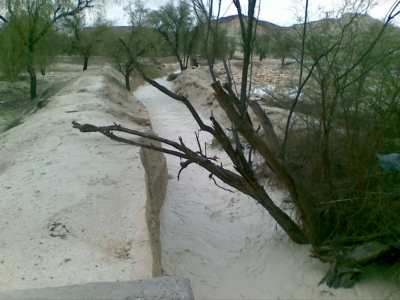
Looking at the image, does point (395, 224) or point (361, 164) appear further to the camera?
point (361, 164)

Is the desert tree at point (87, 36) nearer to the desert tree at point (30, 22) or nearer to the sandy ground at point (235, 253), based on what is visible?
the desert tree at point (30, 22)

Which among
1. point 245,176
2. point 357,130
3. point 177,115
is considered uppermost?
point 357,130

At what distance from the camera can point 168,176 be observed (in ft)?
24.3

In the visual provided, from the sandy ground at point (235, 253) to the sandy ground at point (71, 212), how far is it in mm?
785

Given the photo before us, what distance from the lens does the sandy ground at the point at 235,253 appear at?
4070mm

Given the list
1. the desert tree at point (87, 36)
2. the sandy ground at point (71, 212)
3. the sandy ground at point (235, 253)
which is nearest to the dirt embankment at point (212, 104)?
the sandy ground at point (235, 253)

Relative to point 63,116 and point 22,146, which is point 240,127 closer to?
point 22,146

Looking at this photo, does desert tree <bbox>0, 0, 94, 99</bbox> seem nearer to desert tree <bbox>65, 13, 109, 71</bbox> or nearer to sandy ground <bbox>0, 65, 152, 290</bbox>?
desert tree <bbox>65, 13, 109, 71</bbox>

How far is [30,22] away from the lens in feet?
62.3

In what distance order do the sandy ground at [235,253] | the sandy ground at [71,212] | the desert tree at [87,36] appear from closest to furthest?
the sandy ground at [71,212]
the sandy ground at [235,253]
the desert tree at [87,36]

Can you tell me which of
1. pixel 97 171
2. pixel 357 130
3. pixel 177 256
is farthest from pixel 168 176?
pixel 357 130

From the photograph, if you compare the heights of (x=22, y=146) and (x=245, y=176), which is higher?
(x=245, y=176)

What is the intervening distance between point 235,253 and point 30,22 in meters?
17.5

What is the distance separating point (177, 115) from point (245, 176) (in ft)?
Result: 34.7
